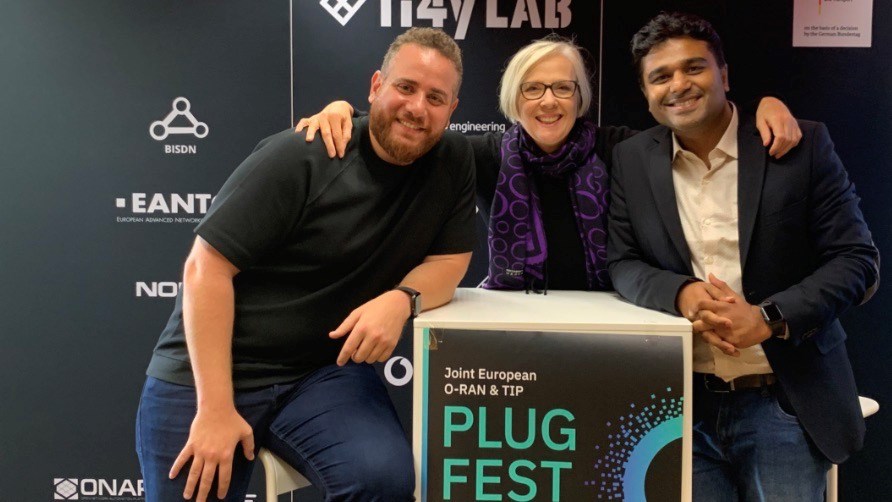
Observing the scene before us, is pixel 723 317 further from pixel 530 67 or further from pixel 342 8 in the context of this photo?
pixel 342 8

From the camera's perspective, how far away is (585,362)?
4.83ft

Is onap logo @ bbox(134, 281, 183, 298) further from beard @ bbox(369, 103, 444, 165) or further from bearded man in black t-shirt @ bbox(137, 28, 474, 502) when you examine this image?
beard @ bbox(369, 103, 444, 165)

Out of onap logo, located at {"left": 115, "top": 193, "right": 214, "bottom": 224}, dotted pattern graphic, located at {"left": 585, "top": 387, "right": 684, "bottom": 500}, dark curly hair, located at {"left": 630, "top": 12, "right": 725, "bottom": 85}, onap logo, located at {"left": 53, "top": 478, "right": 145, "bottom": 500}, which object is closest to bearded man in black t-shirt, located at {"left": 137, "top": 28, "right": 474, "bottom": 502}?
dotted pattern graphic, located at {"left": 585, "top": 387, "right": 684, "bottom": 500}

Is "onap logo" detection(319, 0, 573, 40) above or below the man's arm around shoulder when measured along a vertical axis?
above

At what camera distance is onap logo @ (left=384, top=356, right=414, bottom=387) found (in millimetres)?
2965

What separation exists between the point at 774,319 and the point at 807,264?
0.26m

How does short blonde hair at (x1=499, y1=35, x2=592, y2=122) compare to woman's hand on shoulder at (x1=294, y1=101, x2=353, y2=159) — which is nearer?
woman's hand on shoulder at (x1=294, y1=101, x2=353, y2=159)

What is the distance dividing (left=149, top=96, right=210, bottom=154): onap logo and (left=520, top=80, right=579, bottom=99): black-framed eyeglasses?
1.49 m

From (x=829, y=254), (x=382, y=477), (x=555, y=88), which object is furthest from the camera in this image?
(x=555, y=88)

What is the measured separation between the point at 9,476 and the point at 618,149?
293cm

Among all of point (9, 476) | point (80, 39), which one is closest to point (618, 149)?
point (80, 39)

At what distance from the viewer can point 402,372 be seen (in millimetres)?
2979

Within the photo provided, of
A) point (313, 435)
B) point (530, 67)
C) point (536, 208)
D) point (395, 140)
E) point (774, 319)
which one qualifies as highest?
point (530, 67)

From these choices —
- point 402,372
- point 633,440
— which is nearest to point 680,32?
point 633,440
